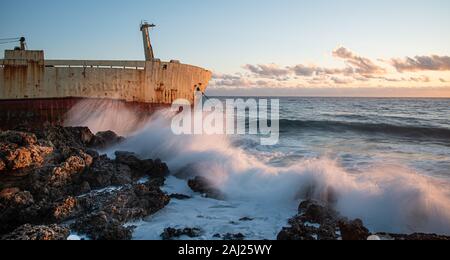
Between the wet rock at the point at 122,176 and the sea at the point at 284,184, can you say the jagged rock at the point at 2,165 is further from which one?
the sea at the point at 284,184

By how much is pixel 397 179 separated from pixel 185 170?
5253mm

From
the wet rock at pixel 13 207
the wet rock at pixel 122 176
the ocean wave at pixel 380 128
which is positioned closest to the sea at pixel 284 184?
the wet rock at pixel 122 176

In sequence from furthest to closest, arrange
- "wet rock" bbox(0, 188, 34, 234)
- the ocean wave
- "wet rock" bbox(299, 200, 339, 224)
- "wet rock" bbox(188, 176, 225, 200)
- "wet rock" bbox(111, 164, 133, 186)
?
the ocean wave < "wet rock" bbox(111, 164, 133, 186) < "wet rock" bbox(188, 176, 225, 200) < "wet rock" bbox(299, 200, 339, 224) < "wet rock" bbox(0, 188, 34, 234)

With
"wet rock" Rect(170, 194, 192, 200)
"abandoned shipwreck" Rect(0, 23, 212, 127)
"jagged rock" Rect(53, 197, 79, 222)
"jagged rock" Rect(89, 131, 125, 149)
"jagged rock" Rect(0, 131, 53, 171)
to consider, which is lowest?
"wet rock" Rect(170, 194, 192, 200)

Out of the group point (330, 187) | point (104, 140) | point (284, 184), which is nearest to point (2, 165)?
point (104, 140)

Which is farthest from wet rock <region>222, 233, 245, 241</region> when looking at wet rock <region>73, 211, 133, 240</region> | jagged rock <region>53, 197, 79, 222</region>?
jagged rock <region>53, 197, 79, 222</region>

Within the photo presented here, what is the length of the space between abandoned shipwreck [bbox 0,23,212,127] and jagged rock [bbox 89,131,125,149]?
2.58 m

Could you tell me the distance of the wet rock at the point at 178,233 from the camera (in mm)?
5246

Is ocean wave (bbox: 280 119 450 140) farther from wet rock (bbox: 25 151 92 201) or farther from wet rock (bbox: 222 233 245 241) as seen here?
wet rock (bbox: 222 233 245 241)

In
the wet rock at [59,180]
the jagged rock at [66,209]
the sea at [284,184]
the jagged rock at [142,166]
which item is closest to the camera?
the jagged rock at [66,209]

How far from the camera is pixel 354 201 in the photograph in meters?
6.70

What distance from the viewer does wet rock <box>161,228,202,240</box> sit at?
525cm

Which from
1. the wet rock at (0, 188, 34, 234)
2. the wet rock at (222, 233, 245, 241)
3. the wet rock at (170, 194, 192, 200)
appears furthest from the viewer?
the wet rock at (170, 194, 192, 200)

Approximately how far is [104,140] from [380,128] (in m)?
17.1
